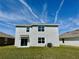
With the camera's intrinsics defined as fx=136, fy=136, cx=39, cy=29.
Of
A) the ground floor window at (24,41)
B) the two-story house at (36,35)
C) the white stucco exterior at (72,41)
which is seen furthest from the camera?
the white stucco exterior at (72,41)

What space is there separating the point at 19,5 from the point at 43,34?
10.1 m

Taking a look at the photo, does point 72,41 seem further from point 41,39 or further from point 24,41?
point 24,41

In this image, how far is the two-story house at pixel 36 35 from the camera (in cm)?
3231

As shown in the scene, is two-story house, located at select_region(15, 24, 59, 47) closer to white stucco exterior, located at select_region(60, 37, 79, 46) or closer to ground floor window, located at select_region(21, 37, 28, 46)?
ground floor window, located at select_region(21, 37, 28, 46)

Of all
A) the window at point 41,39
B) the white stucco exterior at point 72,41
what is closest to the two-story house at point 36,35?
the window at point 41,39

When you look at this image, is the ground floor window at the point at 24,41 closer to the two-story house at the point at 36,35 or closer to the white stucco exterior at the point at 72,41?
the two-story house at the point at 36,35

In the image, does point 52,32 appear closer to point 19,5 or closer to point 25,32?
point 25,32

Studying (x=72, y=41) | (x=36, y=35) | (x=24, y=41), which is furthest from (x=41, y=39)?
(x=72, y=41)

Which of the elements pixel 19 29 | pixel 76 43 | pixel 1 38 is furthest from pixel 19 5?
pixel 76 43

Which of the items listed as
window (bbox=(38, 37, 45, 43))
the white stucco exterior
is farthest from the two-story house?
the white stucco exterior

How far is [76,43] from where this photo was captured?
39531 millimetres

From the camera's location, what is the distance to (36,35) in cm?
3262

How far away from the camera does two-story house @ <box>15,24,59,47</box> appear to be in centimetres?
3231

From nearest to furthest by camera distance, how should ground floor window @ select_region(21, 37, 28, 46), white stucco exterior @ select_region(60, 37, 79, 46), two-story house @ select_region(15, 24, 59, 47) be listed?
two-story house @ select_region(15, 24, 59, 47) → ground floor window @ select_region(21, 37, 28, 46) → white stucco exterior @ select_region(60, 37, 79, 46)
